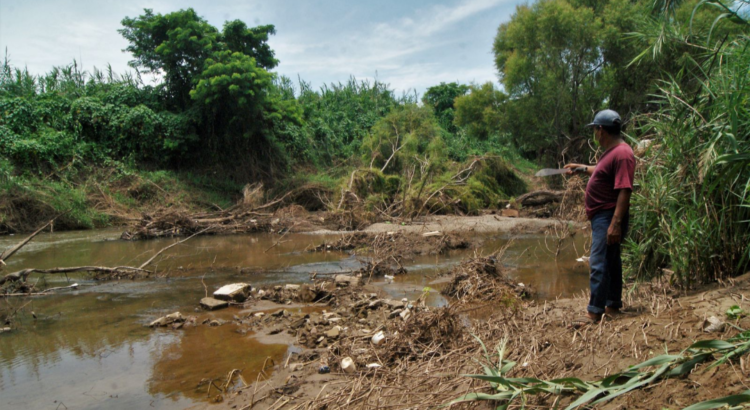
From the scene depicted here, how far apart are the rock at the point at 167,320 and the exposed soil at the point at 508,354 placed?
115 cm

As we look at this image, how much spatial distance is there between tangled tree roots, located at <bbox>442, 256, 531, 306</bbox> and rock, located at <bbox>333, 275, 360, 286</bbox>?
123 cm

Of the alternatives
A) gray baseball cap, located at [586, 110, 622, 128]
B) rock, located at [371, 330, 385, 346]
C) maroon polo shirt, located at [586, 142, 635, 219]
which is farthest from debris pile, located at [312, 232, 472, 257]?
gray baseball cap, located at [586, 110, 622, 128]

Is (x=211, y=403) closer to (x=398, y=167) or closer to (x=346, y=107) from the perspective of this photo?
(x=398, y=167)

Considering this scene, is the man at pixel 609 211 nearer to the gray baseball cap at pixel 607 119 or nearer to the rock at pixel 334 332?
the gray baseball cap at pixel 607 119

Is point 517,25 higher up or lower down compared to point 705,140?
higher up

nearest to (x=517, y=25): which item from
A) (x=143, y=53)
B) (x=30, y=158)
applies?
(x=143, y=53)

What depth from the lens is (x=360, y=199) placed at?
45.1 feet

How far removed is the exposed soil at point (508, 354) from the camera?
219 centimetres

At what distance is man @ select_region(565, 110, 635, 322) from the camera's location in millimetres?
3422

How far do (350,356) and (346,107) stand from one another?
24202 mm

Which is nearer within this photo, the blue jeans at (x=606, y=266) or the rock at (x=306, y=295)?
the blue jeans at (x=606, y=266)

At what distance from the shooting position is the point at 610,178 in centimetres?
356

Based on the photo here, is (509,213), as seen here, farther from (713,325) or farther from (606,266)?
(713,325)

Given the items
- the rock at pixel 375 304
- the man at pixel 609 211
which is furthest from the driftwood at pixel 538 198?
the man at pixel 609 211
